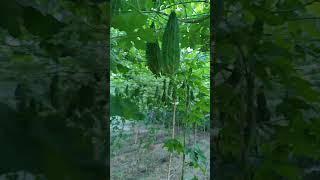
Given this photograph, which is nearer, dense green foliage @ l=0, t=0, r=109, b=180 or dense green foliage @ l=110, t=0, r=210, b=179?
dense green foliage @ l=0, t=0, r=109, b=180

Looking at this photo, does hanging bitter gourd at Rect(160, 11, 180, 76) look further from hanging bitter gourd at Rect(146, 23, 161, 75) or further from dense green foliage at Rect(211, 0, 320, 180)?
dense green foliage at Rect(211, 0, 320, 180)

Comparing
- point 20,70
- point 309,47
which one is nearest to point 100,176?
point 20,70

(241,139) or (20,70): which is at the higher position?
(20,70)

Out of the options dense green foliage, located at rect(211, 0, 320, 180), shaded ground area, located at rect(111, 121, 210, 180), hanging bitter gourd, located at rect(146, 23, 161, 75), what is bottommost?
shaded ground area, located at rect(111, 121, 210, 180)

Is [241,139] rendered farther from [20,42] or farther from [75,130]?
[20,42]

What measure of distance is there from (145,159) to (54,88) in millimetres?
5107

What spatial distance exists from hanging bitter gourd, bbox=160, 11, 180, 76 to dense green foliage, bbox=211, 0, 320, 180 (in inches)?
35.4

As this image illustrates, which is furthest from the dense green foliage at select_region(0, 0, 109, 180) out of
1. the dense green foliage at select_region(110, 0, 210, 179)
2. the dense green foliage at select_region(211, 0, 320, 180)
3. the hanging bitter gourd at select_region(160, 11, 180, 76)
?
the hanging bitter gourd at select_region(160, 11, 180, 76)

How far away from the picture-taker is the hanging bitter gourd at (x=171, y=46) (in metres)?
1.98

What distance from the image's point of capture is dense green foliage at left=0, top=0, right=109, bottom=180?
3.30ft

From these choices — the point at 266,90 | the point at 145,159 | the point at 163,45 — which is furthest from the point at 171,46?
the point at 145,159

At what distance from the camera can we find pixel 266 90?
1.08 meters

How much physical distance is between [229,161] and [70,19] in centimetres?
62

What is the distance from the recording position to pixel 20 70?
102 cm
